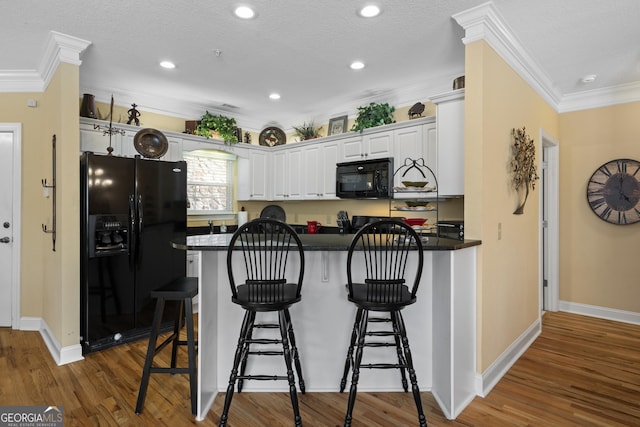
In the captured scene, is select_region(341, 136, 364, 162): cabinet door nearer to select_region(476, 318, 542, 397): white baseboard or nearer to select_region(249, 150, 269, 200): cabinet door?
select_region(249, 150, 269, 200): cabinet door

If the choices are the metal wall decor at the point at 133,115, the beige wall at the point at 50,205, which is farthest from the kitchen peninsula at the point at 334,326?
the metal wall decor at the point at 133,115

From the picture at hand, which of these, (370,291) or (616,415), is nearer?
(370,291)

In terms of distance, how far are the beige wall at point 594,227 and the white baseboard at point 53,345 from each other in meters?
5.28

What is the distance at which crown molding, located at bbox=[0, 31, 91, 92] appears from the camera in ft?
9.49

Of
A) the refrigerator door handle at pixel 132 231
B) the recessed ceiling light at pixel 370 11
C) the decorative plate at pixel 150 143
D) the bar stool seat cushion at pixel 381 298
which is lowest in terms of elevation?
the bar stool seat cushion at pixel 381 298

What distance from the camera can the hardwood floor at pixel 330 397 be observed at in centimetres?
216

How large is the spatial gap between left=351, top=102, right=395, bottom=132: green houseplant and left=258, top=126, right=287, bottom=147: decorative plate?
1608 mm

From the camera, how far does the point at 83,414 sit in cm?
219

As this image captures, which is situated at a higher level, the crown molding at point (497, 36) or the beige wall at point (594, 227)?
the crown molding at point (497, 36)

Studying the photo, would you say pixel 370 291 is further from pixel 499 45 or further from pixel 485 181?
pixel 499 45

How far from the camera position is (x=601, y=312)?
4148mm

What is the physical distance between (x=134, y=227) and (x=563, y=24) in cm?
391

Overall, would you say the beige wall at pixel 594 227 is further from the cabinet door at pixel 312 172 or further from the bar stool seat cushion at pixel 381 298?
the bar stool seat cushion at pixel 381 298

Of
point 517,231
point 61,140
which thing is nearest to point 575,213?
point 517,231
